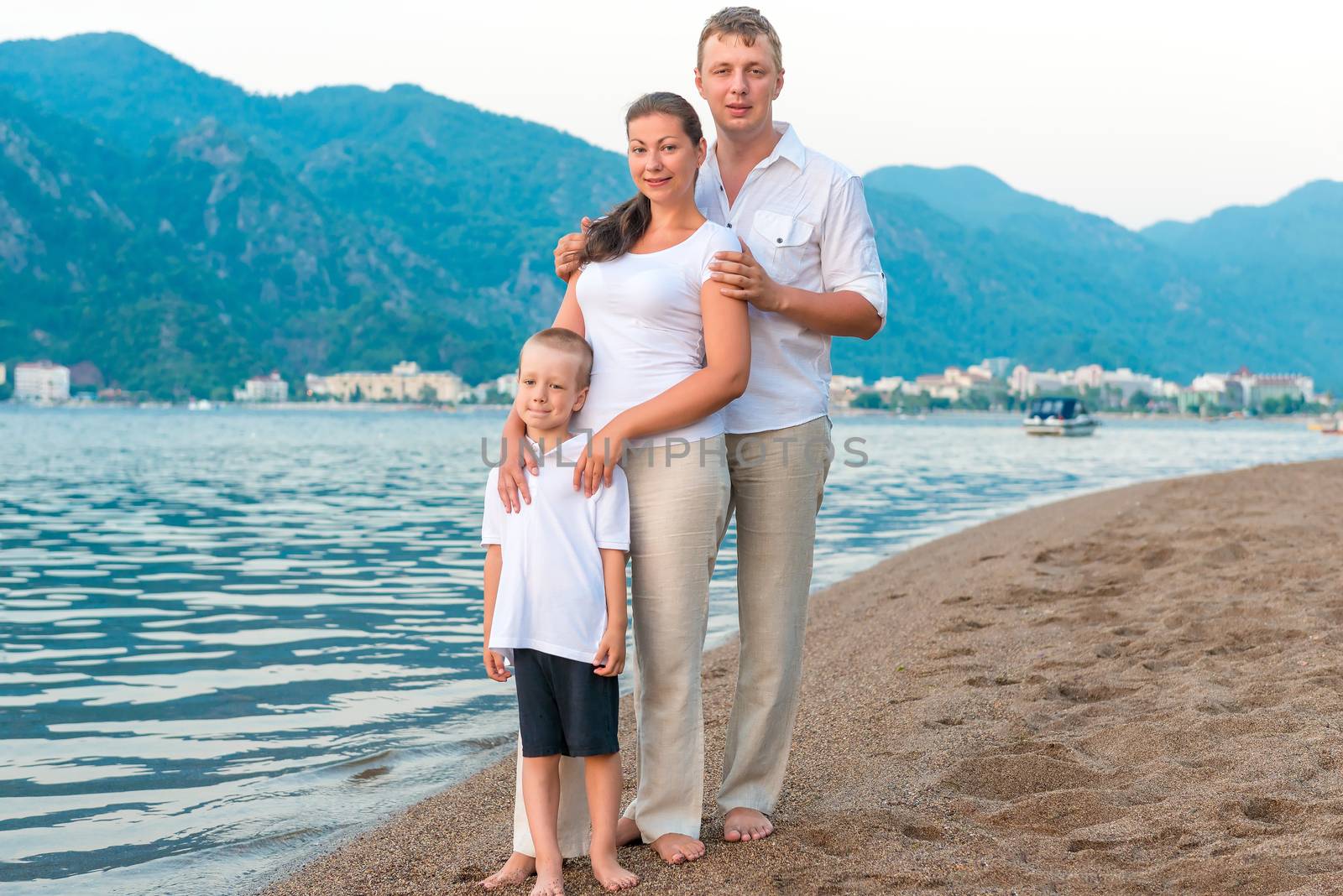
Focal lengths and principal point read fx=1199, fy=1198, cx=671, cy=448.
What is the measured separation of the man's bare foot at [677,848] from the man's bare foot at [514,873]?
1.14ft

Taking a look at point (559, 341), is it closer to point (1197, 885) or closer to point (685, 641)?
point (685, 641)

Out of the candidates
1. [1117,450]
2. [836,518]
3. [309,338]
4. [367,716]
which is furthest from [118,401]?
[367,716]

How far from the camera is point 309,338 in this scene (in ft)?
577

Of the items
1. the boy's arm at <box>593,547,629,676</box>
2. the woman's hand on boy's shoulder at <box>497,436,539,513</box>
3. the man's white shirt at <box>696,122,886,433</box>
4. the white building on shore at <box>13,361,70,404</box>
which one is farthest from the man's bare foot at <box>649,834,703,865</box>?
the white building on shore at <box>13,361,70,404</box>

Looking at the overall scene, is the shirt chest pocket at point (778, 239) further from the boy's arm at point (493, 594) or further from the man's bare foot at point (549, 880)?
the man's bare foot at point (549, 880)

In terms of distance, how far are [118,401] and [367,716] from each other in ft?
502

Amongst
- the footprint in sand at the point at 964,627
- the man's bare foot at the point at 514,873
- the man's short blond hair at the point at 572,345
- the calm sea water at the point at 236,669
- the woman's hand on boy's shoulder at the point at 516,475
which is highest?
the man's short blond hair at the point at 572,345

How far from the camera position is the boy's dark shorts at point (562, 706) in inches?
121

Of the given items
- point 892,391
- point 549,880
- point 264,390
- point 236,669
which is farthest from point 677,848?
point 892,391

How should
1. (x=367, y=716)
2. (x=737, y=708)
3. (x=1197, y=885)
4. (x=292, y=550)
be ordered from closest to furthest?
(x=1197, y=885), (x=737, y=708), (x=367, y=716), (x=292, y=550)

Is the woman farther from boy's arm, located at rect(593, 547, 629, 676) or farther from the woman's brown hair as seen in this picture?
boy's arm, located at rect(593, 547, 629, 676)

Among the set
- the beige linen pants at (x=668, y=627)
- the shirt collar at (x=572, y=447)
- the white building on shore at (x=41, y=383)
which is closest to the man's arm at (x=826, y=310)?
the beige linen pants at (x=668, y=627)

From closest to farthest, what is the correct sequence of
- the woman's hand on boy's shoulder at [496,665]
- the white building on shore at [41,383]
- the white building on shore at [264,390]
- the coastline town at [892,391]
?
the woman's hand on boy's shoulder at [496,665]
the white building on shore at [41,383]
the coastline town at [892,391]
the white building on shore at [264,390]

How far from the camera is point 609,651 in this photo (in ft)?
9.96
